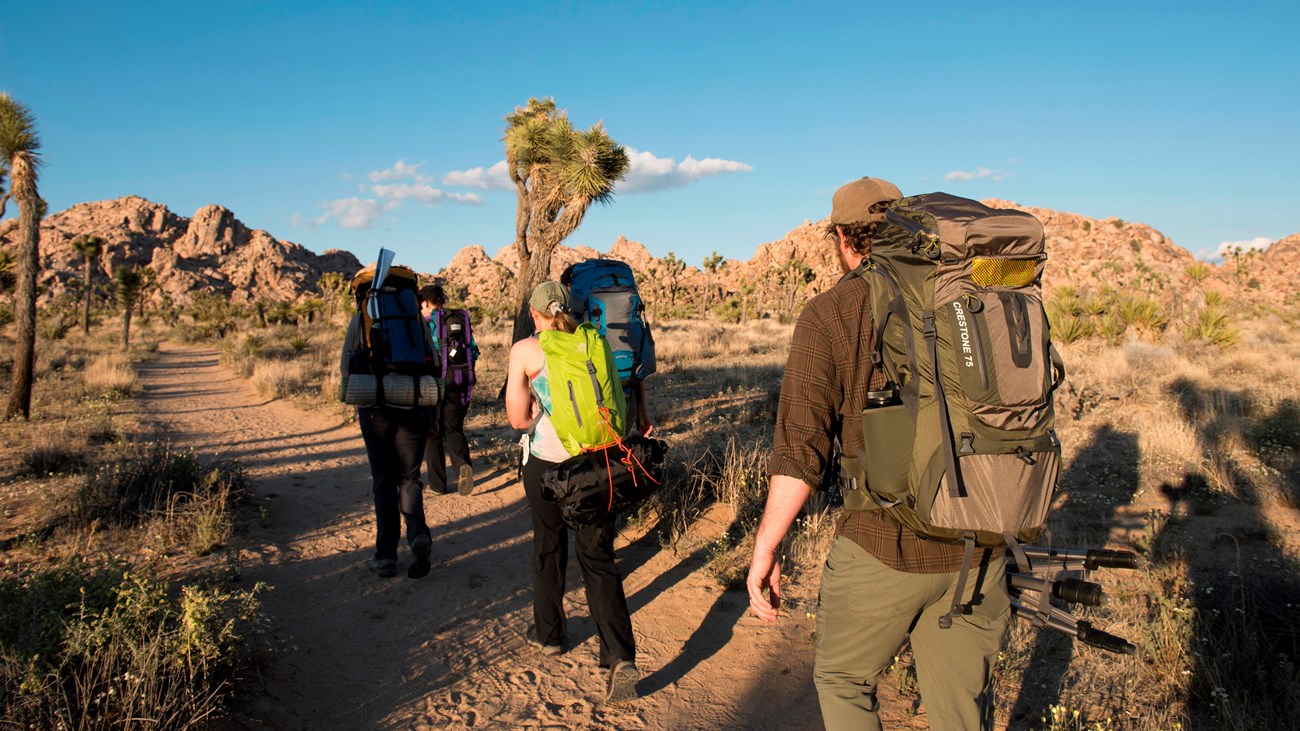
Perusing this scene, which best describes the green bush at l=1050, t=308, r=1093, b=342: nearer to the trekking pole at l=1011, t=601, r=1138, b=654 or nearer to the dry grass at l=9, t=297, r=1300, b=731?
the dry grass at l=9, t=297, r=1300, b=731

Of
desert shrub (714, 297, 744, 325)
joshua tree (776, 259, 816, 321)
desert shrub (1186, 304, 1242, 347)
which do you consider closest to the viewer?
desert shrub (1186, 304, 1242, 347)

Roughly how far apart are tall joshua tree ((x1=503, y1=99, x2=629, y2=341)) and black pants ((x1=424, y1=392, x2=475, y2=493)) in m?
3.37

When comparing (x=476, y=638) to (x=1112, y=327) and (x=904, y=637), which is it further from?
(x=1112, y=327)

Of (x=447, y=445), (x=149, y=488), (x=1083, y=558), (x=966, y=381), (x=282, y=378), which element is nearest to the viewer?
(x=966, y=381)

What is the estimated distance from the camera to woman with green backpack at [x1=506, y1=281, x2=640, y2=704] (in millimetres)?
3406

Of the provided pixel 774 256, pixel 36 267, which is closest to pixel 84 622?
pixel 36 267

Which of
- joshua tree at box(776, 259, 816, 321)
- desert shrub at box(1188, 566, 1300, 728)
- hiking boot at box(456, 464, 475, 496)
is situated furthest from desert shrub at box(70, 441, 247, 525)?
joshua tree at box(776, 259, 816, 321)

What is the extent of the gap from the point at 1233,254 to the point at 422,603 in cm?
3900

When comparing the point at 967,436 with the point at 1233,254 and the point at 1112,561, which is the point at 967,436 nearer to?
the point at 1112,561

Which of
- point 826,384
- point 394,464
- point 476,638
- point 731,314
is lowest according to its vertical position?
point 476,638

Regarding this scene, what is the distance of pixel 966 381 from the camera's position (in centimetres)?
170

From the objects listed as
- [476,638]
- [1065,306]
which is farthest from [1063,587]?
[1065,306]

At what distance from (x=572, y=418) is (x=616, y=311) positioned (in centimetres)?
243

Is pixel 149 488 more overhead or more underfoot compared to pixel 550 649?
more overhead
